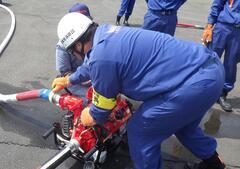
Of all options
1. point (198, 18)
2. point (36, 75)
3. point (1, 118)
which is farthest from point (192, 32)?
point (1, 118)

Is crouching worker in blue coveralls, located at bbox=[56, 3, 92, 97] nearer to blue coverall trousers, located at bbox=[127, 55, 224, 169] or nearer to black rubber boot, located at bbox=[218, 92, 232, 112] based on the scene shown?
blue coverall trousers, located at bbox=[127, 55, 224, 169]

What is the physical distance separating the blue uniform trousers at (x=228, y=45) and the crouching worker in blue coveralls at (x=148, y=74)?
212 centimetres

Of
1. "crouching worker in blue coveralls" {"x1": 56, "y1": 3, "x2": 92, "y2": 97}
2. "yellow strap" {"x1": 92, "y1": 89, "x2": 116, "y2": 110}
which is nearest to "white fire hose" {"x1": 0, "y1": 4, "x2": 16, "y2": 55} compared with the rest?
"crouching worker in blue coveralls" {"x1": 56, "y1": 3, "x2": 92, "y2": 97}

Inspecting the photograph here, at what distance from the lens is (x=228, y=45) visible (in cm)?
524

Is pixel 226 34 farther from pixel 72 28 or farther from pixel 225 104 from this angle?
pixel 72 28

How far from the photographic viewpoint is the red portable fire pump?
3.57m

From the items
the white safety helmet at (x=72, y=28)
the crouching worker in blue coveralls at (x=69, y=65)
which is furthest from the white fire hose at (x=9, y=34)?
the white safety helmet at (x=72, y=28)

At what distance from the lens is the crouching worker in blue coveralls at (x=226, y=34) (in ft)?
16.7

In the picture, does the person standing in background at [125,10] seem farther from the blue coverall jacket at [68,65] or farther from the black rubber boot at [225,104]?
the blue coverall jacket at [68,65]

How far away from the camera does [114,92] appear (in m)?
3.04

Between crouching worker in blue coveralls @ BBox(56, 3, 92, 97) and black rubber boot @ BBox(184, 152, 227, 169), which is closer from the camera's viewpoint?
black rubber boot @ BBox(184, 152, 227, 169)

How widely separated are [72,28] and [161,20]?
9.78 ft

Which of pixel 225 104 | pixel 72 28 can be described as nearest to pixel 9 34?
pixel 225 104

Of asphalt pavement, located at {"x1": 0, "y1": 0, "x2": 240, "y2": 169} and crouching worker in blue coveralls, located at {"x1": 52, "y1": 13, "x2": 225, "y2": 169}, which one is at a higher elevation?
crouching worker in blue coveralls, located at {"x1": 52, "y1": 13, "x2": 225, "y2": 169}
